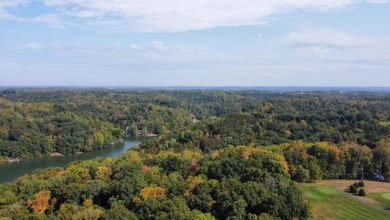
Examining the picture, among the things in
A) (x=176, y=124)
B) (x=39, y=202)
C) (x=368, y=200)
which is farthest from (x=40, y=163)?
(x=368, y=200)

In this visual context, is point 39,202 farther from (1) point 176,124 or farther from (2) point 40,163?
(1) point 176,124

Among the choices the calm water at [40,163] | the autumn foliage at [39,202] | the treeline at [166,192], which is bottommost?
the calm water at [40,163]

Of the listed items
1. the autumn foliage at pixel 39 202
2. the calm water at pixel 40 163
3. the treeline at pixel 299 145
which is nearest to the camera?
the autumn foliage at pixel 39 202

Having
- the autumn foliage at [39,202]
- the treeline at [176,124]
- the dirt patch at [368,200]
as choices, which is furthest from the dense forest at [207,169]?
the dirt patch at [368,200]

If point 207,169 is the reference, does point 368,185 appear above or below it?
below

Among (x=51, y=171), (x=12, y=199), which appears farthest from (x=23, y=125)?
(x=12, y=199)

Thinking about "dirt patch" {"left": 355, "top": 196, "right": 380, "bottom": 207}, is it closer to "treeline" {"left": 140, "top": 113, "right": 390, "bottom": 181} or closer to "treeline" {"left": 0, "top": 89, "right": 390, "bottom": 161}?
"treeline" {"left": 140, "top": 113, "right": 390, "bottom": 181}

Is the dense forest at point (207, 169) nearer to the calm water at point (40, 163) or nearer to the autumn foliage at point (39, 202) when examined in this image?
the autumn foliage at point (39, 202)
